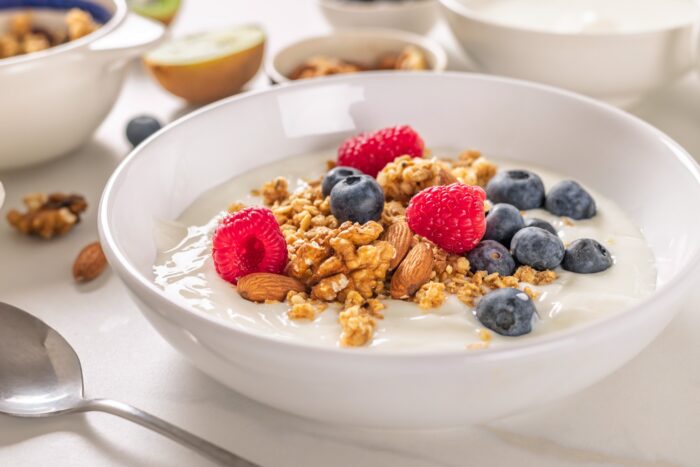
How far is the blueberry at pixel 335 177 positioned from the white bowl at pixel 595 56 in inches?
19.7

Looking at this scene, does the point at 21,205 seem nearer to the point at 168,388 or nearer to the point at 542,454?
the point at 168,388

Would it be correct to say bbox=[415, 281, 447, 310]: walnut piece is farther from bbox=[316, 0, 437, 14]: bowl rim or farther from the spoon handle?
bbox=[316, 0, 437, 14]: bowl rim

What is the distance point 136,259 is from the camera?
37.1 inches

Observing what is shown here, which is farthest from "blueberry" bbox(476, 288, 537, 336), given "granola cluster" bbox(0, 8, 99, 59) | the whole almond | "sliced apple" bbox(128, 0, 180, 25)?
"sliced apple" bbox(128, 0, 180, 25)

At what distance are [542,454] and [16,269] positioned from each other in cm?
75

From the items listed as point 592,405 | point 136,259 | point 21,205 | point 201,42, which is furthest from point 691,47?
point 21,205

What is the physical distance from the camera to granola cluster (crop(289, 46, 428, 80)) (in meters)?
1.51

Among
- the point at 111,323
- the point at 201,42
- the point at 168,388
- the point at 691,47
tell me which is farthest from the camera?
the point at 201,42

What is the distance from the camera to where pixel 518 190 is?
107 cm

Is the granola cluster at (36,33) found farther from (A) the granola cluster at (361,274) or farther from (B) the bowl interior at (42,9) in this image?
(A) the granola cluster at (361,274)

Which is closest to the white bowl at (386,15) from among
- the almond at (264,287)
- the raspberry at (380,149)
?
the raspberry at (380,149)

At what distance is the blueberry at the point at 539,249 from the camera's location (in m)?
0.93

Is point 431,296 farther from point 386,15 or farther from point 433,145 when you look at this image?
point 386,15

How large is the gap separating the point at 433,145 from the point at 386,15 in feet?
1.91
